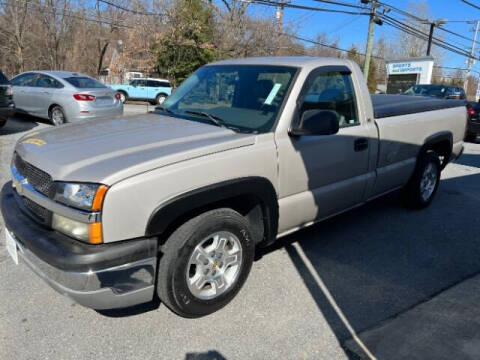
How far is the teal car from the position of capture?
2309 cm

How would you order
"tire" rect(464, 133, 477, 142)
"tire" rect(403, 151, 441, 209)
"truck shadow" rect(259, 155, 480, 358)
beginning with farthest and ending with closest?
1. "tire" rect(464, 133, 477, 142)
2. "tire" rect(403, 151, 441, 209)
3. "truck shadow" rect(259, 155, 480, 358)

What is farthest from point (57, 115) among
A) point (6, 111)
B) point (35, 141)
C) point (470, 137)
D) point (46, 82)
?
point (470, 137)

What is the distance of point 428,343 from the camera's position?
2.53m

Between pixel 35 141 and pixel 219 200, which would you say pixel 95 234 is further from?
pixel 35 141

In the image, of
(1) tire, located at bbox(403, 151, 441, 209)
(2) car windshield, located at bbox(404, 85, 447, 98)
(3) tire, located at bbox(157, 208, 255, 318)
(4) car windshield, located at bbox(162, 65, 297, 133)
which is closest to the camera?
(3) tire, located at bbox(157, 208, 255, 318)

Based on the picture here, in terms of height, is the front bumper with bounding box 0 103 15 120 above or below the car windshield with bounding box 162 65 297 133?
below

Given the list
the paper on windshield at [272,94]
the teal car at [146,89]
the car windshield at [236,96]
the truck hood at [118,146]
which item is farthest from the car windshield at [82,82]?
the teal car at [146,89]

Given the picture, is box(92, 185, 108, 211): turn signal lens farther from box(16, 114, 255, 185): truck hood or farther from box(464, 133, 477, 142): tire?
box(464, 133, 477, 142): tire

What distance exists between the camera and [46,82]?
10.3m

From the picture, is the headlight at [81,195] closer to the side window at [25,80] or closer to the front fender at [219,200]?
the front fender at [219,200]

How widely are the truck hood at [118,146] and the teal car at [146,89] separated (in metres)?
20.8

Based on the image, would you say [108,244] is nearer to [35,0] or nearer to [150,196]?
[150,196]

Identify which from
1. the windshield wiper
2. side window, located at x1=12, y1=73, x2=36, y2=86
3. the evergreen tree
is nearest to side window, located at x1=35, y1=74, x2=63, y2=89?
side window, located at x1=12, y1=73, x2=36, y2=86

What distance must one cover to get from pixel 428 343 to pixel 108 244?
2.17 m
